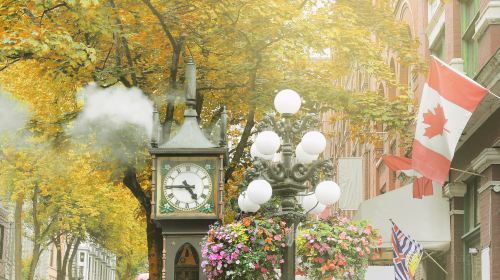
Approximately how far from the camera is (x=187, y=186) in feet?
43.0

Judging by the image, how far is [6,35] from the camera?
15883 millimetres

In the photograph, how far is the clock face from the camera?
12984 millimetres

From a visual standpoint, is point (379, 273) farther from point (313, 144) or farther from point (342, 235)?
point (313, 144)

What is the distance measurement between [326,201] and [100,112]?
10.6 m

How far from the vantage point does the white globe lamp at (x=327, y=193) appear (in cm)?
1160

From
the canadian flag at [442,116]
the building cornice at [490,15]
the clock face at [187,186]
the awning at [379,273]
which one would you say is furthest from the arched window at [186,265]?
the awning at [379,273]

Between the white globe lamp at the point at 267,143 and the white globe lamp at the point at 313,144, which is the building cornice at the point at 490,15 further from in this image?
the white globe lamp at the point at 267,143

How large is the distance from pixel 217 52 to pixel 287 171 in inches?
387

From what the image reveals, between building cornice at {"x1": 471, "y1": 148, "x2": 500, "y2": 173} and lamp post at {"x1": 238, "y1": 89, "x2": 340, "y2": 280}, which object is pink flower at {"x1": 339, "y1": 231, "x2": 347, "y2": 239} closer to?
lamp post at {"x1": 238, "y1": 89, "x2": 340, "y2": 280}

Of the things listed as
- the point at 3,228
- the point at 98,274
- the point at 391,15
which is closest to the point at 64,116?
the point at 391,15

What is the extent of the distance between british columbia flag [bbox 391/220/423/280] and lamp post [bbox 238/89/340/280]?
6879mm

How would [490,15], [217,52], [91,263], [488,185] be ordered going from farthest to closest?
[91,263] < [217,52] < [488,185] < [490,15]

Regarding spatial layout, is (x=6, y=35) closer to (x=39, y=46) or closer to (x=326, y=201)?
(x=39, y=46)

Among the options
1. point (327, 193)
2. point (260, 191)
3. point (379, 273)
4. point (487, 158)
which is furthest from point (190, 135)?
point (379, 273)
